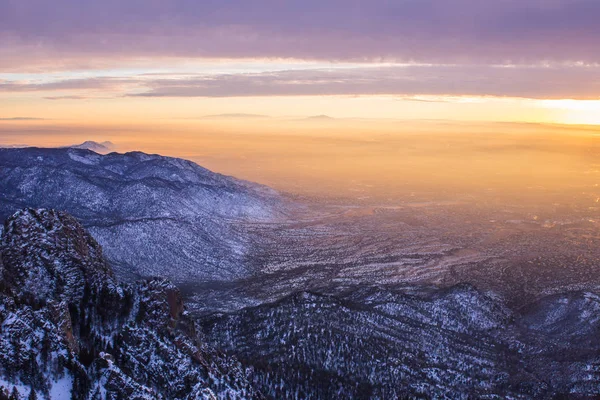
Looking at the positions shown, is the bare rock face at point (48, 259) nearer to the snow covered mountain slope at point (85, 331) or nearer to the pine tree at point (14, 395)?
the snow covered mountain slope at point (85, 331)

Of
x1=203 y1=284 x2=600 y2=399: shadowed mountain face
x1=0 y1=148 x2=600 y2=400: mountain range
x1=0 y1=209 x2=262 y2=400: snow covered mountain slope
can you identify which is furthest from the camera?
x1=203 y1=284 x2=600 y2=399: shadowed mountain face

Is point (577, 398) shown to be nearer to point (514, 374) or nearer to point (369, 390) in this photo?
point (514, 374)

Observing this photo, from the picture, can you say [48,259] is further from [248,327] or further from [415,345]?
[415,345]

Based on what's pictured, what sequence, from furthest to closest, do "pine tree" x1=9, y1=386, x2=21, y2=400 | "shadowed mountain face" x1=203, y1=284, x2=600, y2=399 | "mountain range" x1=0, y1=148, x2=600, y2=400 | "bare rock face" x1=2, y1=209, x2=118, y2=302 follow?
"shadowed mountain face" x1=203, y1=284, x2=600, y2=399 < "bare rock face" x1=2, y1=209, x2=118, y2=302 < "mountain range" x1=0, y1=148, x2=600, y2=400 < "pine tree" x1=9, y1=386, x2=21, y2=400

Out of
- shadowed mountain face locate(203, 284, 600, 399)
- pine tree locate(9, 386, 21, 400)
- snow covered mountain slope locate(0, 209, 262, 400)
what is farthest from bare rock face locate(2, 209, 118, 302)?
shadowed mountain face locate(203, 284, 600, 399)

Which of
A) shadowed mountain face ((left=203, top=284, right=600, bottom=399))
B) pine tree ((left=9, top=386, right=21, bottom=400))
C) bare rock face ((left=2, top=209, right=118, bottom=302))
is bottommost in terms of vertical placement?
shadowed mountain face ((left=203, top=284, right=600, bottom=399))

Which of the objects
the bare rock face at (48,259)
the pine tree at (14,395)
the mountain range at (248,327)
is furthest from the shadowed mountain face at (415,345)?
the pine tree at (14,395)

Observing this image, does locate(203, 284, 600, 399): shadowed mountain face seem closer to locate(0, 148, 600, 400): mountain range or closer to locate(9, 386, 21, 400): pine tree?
locate(0, 148, 600, 400): mountain range

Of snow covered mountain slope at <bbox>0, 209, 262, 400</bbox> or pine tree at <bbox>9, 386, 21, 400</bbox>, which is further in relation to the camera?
snow covered mountain slope at <bbox>0, 209, 262, 400</bbox>

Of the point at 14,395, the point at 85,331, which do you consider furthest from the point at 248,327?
the point at 14,395

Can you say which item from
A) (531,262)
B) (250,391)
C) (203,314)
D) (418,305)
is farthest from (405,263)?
(250,391)
